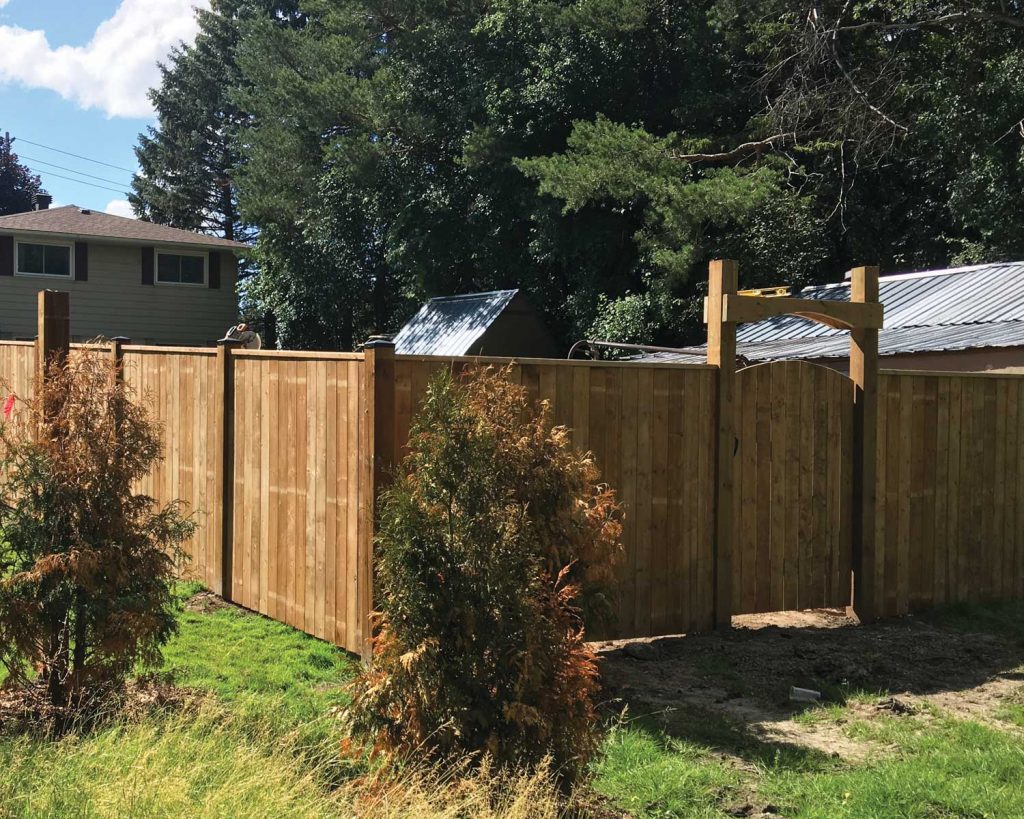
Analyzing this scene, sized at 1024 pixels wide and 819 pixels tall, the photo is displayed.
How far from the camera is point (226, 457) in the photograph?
7.07 m

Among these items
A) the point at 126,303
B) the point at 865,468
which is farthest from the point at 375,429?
the point at 126,303

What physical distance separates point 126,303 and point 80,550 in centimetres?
2165

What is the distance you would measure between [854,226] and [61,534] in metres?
18.3

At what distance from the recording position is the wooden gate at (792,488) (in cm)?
676

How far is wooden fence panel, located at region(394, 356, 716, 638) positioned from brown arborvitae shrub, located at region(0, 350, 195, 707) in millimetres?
2005

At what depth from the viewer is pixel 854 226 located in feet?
65.8

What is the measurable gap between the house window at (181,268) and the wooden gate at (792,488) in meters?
21.3

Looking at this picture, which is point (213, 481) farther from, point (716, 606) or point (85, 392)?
point (716, 606)

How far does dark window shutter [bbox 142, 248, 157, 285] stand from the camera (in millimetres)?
24766

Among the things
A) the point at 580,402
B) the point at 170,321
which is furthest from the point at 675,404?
the point at 170,321

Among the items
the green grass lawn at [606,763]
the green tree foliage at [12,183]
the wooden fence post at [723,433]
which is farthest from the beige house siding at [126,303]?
the green tree foliage at [12,183]

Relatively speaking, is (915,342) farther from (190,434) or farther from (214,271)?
(214,271)

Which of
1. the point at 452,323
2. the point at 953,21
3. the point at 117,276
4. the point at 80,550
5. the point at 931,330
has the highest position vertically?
the point at 953,21

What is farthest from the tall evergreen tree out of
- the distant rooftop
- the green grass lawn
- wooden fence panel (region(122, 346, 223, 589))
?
the green grass lawn
